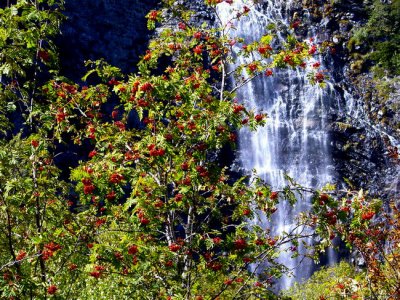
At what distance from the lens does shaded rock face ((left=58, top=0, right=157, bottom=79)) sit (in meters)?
34.7

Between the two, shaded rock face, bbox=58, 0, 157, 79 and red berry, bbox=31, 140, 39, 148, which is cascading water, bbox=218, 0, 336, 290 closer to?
shaded rock face, bbox=58, 0, 157, 79

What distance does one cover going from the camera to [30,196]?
5.47m

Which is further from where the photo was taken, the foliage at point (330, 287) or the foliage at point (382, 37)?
the foliage at point (382, 37)

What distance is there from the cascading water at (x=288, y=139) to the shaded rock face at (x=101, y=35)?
8517 millimetres

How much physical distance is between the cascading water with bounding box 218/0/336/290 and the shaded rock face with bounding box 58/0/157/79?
8.52 m

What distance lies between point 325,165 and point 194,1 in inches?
700

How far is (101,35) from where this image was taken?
3556 centimetres

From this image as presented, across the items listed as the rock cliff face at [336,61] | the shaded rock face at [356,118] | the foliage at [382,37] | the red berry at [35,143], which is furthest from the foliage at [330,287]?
the foliage at [382,37]

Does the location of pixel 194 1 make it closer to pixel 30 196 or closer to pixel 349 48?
pixel 349 48

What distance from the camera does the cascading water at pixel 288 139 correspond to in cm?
3319

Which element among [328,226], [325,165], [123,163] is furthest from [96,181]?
[325,165]

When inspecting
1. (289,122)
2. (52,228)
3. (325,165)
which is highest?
(52,228)

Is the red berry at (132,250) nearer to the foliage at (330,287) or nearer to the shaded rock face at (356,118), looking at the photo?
the foliage at (330,287)

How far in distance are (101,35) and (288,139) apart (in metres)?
16.5
